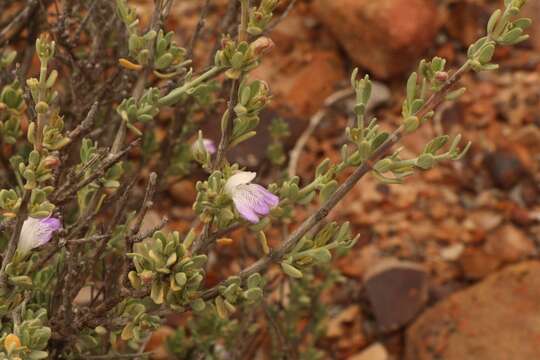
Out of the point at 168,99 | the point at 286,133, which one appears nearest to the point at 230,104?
the point at 168,99

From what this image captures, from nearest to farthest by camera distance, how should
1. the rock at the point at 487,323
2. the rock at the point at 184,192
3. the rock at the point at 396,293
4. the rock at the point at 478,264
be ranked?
the rock at the point at 487,323, the rock at the point at 396,293, the rock at the point at 478,264, the rock at the point at 184,192

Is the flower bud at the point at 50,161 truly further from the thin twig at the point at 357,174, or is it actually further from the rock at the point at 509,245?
the rock at the point at 509,245

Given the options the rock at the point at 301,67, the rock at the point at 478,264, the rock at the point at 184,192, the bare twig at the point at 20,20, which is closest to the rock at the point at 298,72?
the rock at the point at 301,67

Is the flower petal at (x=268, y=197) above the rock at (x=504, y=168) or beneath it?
above

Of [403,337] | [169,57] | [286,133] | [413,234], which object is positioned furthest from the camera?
[413,234]

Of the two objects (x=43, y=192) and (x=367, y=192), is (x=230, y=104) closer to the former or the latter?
(x=43, y=192)

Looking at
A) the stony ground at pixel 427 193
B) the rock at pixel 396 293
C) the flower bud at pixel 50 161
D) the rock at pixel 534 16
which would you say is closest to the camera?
the flower bud at pixel 50 161

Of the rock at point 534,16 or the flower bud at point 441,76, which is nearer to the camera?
the flower bud at point 441,76
